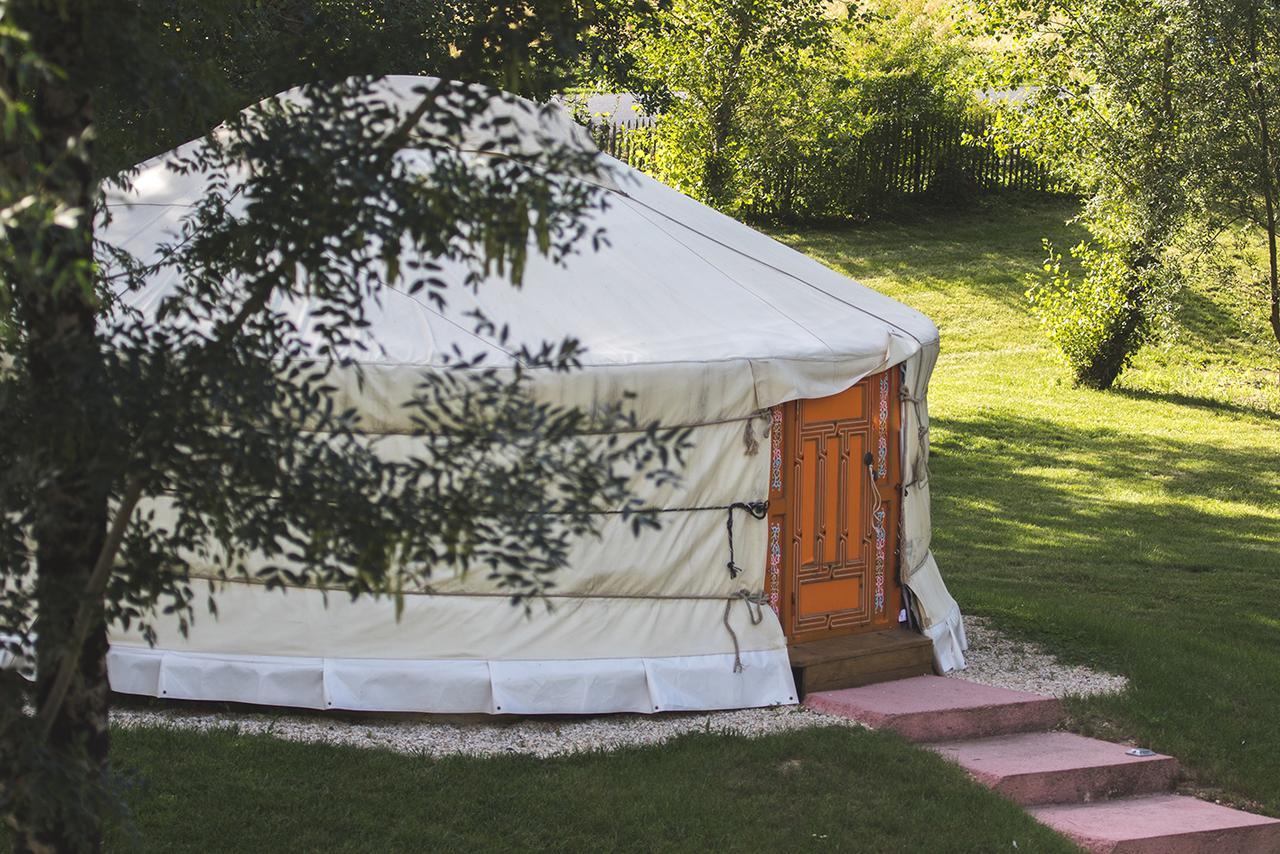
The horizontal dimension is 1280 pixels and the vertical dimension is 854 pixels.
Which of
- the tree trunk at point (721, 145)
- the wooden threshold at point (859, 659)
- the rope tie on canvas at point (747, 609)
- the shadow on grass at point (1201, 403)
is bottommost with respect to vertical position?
the wooden threshold at point (859, 659)

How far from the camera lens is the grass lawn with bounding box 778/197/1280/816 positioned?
719 cm

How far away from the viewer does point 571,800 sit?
17.3ft

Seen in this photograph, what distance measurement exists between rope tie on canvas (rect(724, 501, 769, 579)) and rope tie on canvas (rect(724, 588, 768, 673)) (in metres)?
0.11

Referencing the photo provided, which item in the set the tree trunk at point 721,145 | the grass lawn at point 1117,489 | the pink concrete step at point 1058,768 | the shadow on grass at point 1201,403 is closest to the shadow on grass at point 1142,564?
the grass lawn at point 1117,489

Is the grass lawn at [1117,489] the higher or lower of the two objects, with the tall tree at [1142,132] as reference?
lower

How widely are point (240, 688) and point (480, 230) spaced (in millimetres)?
4076

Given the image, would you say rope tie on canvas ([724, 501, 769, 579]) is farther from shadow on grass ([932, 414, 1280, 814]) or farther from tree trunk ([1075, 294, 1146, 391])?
tree trunk ([1075, 294, 1146, 391])

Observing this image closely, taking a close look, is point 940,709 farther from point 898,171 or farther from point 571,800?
point 898,171

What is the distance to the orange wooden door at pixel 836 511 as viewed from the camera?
22.0 feet

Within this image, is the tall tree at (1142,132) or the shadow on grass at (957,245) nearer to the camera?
the tall tree at (1142,132)

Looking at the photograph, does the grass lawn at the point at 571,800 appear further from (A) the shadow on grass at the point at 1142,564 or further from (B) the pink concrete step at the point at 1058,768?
(A) the shadow on grass at the point at 1142,564

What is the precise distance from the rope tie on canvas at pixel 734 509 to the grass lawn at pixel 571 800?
854mm

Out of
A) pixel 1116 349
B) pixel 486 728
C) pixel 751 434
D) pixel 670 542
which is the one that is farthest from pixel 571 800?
pixel 1116 349

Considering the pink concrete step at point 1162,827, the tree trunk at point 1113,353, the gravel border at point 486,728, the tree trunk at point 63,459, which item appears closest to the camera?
the tree trunk at point 63,459
